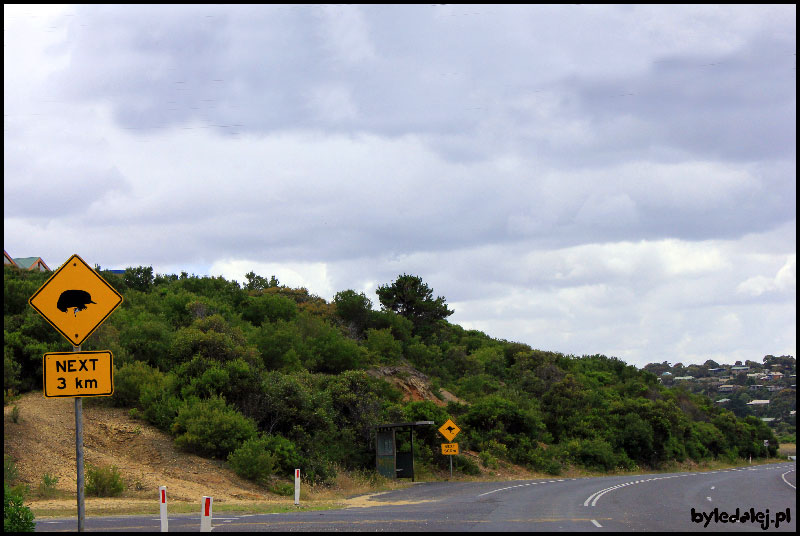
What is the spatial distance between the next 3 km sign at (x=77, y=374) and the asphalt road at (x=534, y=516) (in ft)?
18.0

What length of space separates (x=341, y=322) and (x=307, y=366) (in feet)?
58.9

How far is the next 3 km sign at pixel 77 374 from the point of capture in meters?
9.88

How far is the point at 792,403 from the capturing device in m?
115

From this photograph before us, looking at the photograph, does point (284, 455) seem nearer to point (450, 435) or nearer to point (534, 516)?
point (450, 435)

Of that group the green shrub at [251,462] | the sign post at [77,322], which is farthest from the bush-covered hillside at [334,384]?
the sign post at [77,322]

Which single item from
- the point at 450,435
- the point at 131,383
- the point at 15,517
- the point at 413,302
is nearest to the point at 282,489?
the point at 131,383

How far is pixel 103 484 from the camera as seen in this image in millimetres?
23219

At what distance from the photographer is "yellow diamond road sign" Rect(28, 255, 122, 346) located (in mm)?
10039

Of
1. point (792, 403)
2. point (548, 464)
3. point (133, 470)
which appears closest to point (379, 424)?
point (133, 470)

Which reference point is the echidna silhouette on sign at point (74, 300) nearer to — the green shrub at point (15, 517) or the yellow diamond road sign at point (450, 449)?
the green shrub at point (15, 517)

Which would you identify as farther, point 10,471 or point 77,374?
point 10,471

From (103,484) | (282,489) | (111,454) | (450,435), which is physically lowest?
(282,489)

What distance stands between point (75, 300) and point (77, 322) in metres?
0.29

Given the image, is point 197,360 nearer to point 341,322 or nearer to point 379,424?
point 379,424
